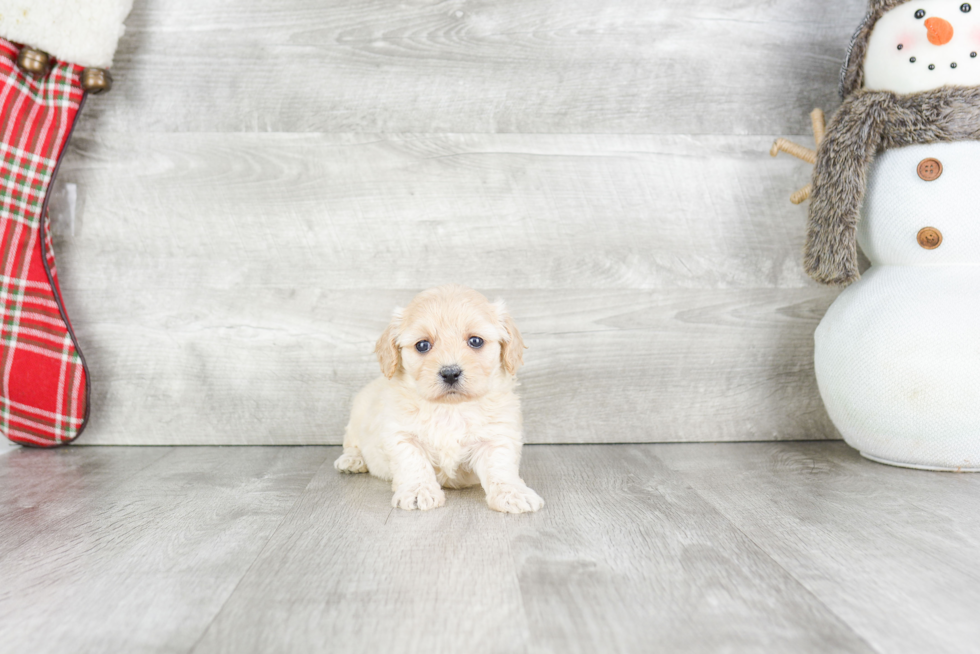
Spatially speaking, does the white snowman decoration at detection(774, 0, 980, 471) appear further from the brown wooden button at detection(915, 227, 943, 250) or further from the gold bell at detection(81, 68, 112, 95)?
the gold bell at detection(81, 68, 112, 95)

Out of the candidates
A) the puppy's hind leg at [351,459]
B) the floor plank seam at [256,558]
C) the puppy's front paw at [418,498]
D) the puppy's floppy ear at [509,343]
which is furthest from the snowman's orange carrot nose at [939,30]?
the floor plank seam at [256,558]

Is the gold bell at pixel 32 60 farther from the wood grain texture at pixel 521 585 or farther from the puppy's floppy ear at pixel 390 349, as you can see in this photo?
the wood grain texture at pixel 521 585

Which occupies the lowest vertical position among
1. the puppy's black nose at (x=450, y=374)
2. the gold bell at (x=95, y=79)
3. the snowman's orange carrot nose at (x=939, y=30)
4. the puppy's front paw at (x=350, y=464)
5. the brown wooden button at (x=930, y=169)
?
the puppy's front paw at (x=350, y=464)

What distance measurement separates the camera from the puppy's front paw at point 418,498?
131 centimetres

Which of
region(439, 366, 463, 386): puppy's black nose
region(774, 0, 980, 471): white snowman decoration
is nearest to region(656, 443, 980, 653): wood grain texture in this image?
region(774, 0, 980, 471): white snowman decoration

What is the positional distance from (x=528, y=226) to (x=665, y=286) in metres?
0.40

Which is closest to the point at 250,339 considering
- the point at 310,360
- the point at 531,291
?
the point at 310,360

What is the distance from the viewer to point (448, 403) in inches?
53.6

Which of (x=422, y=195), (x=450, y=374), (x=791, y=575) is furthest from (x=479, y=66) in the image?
(x=791, y=575)

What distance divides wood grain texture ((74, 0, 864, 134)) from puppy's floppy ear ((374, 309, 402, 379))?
646 millimetres

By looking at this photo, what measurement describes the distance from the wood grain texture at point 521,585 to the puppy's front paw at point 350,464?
8.4 inches

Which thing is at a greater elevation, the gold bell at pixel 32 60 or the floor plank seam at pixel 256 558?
the gold bell at pixel 32 60

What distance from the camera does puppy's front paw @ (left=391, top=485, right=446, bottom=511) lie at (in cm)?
131

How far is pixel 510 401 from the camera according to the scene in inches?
57.9
